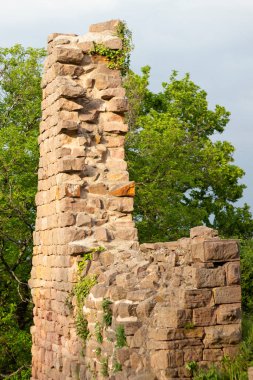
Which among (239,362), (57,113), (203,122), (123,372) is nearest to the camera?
(239,362)

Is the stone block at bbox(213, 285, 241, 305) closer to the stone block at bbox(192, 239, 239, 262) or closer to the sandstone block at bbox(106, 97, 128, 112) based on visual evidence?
the stone block at bbox(192, 239, 239, 262)

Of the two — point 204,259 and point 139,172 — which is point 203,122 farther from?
point 204,259

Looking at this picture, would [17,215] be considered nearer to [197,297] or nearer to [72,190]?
[72,190]

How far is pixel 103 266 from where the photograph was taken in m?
8.14

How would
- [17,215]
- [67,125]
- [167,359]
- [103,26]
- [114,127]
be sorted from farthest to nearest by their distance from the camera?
[17,215] < [103,26] < [114,127] < [67,125] < [167,359]

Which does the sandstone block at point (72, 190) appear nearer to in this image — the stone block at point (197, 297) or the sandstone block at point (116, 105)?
the sandstone block at point (116, 105)

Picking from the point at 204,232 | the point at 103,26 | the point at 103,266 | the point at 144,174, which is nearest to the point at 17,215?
the point at 144,174

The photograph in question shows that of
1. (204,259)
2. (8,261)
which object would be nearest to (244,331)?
(204,259)

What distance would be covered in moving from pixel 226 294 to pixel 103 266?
2.18 metres

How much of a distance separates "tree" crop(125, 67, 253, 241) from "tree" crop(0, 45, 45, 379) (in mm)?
2927

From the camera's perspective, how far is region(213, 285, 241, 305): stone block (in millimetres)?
6262

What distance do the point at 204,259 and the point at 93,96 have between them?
12.6 feet

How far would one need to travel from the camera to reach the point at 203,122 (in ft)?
86.8

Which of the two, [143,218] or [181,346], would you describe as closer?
[181,346]
